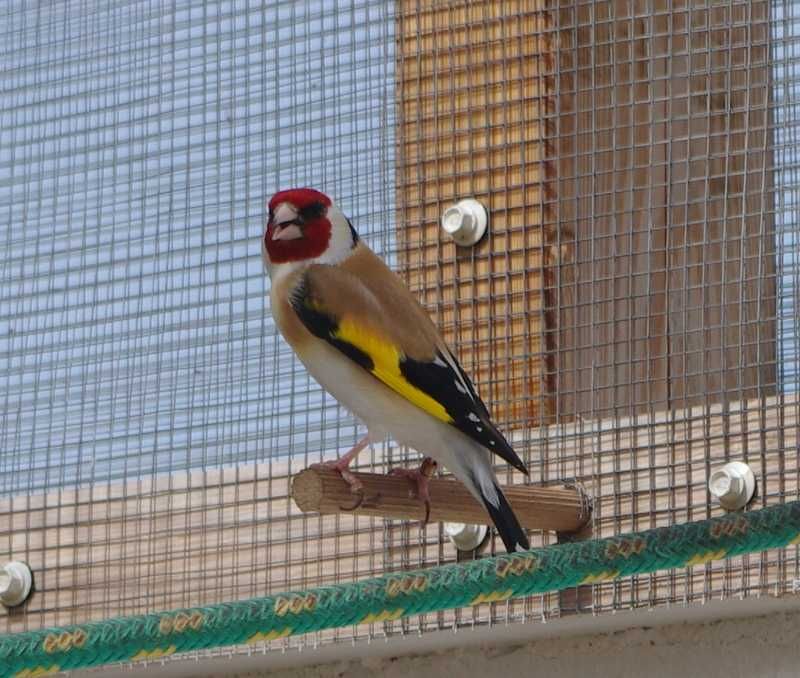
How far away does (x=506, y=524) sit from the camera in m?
2.22

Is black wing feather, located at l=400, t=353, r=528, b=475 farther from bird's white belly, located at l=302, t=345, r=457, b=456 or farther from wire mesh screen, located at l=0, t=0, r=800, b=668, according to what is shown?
wire mesh screen, located at l=0, t=0, r=800, b=668

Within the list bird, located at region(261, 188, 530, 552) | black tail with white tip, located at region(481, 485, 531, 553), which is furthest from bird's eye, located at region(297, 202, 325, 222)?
black tail with white tip, located at region(481, 485, 531, 553)

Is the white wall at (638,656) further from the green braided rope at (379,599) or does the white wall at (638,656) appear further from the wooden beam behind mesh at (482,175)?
the green braided rope at (379,599)

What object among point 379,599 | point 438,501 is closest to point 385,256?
point 438,501

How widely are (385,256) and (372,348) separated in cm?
29

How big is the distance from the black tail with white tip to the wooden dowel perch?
5cm

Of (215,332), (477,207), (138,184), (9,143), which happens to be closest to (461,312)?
(477,207)

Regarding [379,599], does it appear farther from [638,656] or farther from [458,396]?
[638,656]

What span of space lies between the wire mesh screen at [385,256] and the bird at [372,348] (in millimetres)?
106

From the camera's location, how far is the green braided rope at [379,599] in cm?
190

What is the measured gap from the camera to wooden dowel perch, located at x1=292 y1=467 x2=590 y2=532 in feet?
7.12

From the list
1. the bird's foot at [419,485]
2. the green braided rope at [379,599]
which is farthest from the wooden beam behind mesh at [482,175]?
the green braided rope at [379,599]

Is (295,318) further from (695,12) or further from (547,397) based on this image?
(695,12)

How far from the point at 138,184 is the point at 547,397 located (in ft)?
2.23
